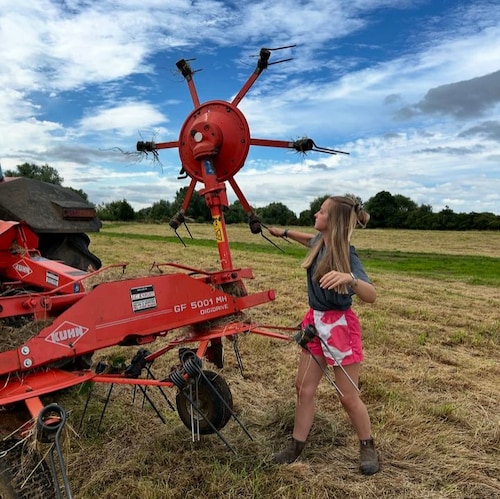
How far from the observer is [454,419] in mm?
3906

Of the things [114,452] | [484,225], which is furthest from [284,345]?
[484,225]

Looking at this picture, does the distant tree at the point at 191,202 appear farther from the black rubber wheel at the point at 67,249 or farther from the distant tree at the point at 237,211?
the black rubber wheel at the point at 67,249

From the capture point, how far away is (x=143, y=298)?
9.99ft

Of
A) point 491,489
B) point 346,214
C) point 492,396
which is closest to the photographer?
point 491,489

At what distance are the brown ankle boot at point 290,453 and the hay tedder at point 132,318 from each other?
1.30 feet

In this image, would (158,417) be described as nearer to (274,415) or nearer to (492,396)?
(274,415)

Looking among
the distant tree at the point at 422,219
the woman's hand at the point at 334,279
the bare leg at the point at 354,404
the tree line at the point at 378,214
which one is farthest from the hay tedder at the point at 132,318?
the distant tree at the point at 422,219

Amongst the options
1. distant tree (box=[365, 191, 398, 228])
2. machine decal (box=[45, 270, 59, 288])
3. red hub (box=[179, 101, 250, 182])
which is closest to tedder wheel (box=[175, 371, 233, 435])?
machine decal (box=[45, 270, 59, 288])

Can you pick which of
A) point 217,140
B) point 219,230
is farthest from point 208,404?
point 217,140

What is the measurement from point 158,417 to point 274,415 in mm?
866

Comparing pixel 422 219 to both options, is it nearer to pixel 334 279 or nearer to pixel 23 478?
pixel 334 279

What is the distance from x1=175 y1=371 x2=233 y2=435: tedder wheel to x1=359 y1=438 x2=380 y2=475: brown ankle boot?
0.87 m

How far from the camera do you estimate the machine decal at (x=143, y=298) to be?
3000mm

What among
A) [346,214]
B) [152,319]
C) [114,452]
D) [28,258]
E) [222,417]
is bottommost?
[114,452]
